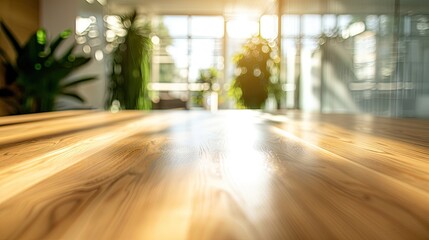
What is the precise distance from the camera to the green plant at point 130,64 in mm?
7281

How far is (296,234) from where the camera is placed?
1.29 ft

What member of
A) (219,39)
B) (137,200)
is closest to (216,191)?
(137,200)

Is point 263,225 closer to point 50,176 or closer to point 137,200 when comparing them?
point 137,200

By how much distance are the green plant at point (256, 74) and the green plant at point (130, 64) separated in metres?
1.62

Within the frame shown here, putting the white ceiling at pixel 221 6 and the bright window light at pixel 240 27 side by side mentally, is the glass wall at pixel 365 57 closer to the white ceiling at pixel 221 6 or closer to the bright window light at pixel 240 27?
the white ceiling at pixel 221 6

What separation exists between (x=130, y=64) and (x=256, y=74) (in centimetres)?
214

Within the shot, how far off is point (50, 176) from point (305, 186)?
0.38 meters

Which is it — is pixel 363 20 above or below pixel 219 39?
below

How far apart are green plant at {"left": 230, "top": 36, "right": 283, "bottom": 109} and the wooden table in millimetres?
6618

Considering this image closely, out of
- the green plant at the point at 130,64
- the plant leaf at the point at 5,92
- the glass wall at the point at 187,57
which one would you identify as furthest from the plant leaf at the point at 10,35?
the glass wall at the point at 187,57

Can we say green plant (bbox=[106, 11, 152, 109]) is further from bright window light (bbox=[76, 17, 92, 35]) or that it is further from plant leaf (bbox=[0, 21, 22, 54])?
plant leaf (bbox=[0, 21, 22, 54])

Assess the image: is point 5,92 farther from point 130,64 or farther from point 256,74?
point 256,74

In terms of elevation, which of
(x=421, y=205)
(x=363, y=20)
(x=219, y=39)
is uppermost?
(x=219, y=39)

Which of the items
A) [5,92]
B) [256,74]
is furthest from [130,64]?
[5,92]
